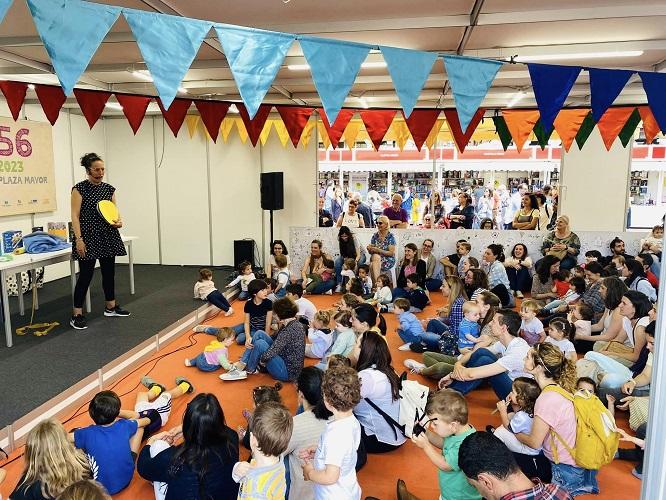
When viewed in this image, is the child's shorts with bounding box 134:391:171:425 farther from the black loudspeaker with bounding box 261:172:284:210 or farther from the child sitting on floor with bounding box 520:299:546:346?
the black loudspeaker with bounding box 261:172:284:210

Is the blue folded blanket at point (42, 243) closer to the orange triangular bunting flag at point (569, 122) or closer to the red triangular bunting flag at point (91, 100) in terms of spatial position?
the red triangular bunting flag at point (91, 100)

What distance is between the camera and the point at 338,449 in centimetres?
226

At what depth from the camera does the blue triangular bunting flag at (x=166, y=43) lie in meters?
2.45

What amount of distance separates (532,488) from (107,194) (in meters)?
5.50

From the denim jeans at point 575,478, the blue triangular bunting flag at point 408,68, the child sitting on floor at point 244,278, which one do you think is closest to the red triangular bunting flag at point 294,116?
the child sitting on floor at point 244,278

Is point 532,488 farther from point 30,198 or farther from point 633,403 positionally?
point 30,198

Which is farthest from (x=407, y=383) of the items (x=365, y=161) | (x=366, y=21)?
(x=365, y=161)

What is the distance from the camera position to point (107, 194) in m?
5.84

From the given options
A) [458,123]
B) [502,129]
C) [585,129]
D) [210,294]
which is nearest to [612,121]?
[585,129]

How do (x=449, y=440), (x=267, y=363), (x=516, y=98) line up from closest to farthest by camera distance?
1. (x=449, y=440)
2. (x=267, y=363)
3. (x=516, y=98)

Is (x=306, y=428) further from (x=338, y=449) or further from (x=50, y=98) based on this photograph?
(x=50, y=98)

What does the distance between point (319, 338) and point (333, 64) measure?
2876 millimetres

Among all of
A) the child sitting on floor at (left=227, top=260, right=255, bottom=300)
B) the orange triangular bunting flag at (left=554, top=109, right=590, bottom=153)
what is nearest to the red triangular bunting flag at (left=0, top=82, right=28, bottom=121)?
the child sitting on floor at (left=227, top=260, right=255, bottom=300)

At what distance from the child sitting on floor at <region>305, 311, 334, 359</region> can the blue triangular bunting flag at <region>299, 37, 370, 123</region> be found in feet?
8.61
